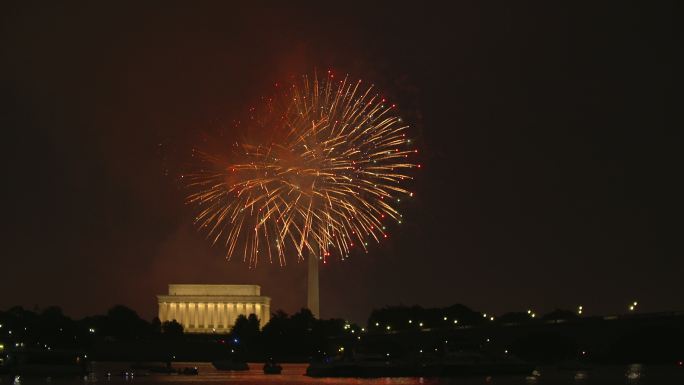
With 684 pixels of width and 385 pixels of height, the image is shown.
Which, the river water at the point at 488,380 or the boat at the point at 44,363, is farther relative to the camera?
the boat at the point at 44,363

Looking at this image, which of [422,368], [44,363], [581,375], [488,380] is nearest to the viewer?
[488,380]

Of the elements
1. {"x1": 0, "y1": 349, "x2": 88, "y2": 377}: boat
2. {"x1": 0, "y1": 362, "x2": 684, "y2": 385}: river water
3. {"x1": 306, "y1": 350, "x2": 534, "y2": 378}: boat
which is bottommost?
{"x1": 0, "y1": 362, "x2": 684, "y2": 385}: river water

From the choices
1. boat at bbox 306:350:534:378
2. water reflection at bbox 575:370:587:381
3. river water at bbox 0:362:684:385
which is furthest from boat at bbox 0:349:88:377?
water reflection at bbox 575:370:587:381

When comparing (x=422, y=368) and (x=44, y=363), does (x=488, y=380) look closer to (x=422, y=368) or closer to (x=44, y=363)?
(x=422, y=368)

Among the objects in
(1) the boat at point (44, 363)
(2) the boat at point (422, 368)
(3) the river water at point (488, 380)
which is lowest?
(3) the river water at point (488, 380)

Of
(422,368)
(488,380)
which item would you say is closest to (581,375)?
(488,380)

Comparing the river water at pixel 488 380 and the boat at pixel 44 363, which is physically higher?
the boat at pixel 44 363

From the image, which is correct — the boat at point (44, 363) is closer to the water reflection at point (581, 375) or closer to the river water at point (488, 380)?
the river water at point (488, 380)

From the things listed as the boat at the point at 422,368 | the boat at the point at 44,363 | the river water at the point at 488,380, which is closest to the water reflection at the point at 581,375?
the river water at the point at 488,380

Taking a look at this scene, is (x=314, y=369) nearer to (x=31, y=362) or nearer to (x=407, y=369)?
(x=407, y=369)

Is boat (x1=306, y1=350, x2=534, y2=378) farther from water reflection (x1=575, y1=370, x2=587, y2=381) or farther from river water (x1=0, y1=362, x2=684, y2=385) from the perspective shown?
water reflection (x1=575, y1=370, x2=587, y2=381)

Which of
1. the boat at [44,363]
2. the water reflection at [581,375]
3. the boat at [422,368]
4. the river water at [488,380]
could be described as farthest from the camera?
the boat at [422,368]
